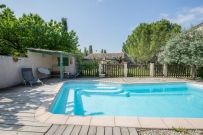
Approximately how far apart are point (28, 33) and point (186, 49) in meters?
13.6

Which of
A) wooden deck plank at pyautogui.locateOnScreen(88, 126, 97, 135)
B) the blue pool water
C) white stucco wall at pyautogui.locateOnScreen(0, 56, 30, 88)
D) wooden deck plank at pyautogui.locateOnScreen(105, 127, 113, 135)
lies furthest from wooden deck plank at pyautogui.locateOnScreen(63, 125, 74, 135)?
white stucco wall at pyautogui.locateOnScreen(0, 56, 30, 88)

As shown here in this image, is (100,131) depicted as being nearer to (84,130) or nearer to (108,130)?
(108,130)

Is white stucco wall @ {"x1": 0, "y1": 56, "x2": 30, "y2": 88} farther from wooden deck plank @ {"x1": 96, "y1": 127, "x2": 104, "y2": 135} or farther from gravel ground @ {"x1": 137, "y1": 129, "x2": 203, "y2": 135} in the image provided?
gravel ground @ {"x1": 137, "y1": 129, "x2": 203, "y2": 135}

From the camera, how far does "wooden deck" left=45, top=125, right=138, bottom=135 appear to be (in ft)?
13.6

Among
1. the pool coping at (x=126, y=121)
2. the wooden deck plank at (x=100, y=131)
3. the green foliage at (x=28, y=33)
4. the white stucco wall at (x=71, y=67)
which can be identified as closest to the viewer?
the wooden deck plank at (x=100, y=131)

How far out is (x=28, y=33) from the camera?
18203mm

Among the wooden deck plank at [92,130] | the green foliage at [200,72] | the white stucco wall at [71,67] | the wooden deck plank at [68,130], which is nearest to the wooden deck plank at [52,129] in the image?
the wooden deck plank at [68,130]

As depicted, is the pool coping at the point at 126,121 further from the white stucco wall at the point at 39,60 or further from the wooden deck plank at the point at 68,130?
the white stucco wall at the point at 39,60

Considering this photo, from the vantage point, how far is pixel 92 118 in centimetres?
509

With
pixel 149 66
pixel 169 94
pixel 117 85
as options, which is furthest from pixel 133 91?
pixel 149 66

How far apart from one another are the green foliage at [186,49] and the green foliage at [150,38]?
570 inches

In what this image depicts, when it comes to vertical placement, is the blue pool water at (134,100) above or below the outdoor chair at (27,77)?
below

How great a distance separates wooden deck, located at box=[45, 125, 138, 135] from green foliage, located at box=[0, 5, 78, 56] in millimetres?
14243

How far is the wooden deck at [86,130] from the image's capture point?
414 centimetres
